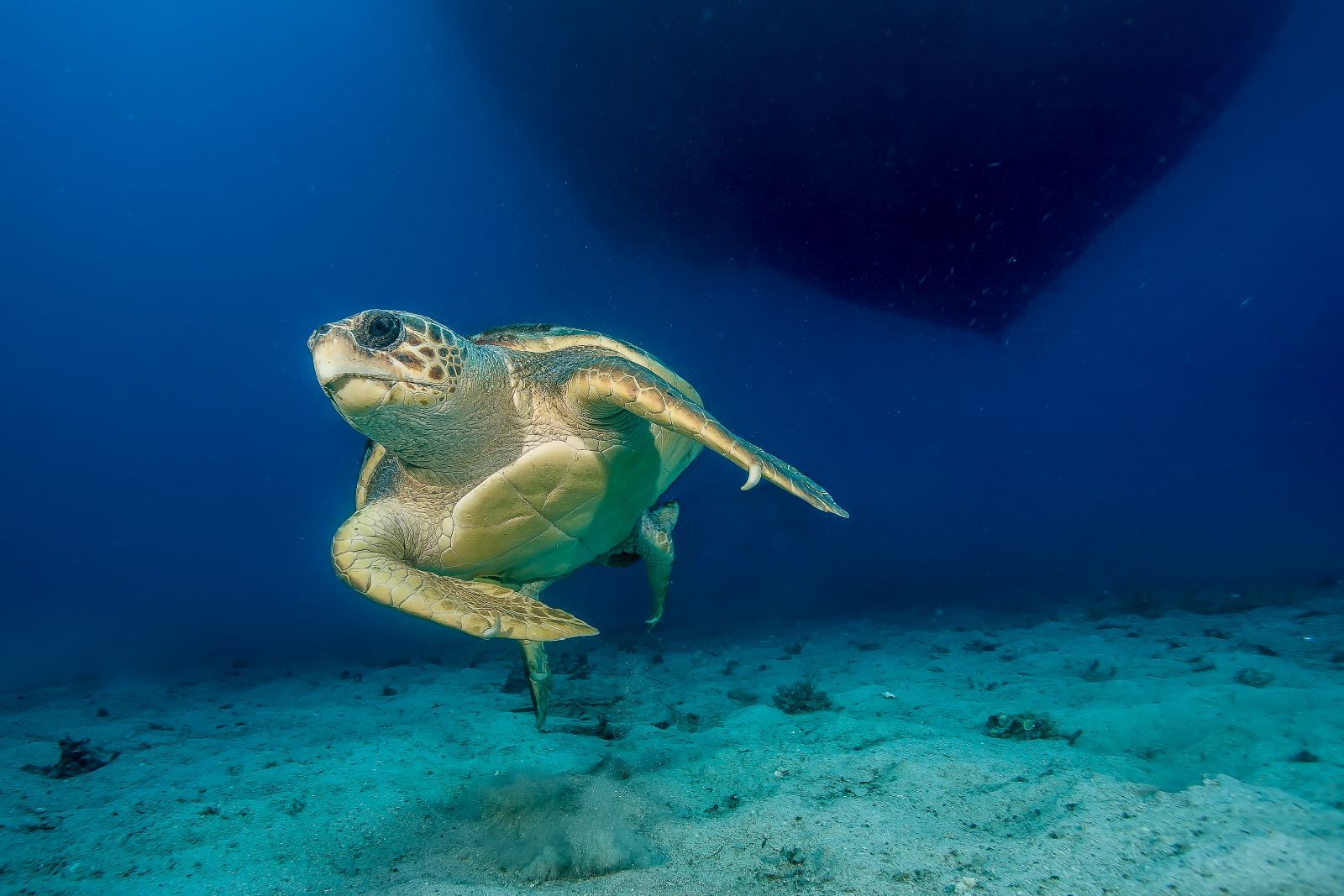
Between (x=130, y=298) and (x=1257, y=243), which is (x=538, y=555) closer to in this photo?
(x=1257, y=243)

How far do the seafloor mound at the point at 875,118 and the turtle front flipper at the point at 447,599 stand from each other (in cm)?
1349

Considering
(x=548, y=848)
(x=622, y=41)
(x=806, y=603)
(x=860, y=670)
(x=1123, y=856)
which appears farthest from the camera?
(x=806, y=603)

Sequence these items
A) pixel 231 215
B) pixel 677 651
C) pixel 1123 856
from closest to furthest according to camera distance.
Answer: pixel 1123 856, pixel 677 651, pixel 231 215

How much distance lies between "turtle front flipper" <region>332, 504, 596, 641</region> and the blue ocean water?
10.1m

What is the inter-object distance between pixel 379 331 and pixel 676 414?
5.39 ft

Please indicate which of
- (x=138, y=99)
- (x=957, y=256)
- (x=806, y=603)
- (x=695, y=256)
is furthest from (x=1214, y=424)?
(x=138, y=99)

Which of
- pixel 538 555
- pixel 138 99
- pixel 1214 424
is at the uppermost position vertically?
pixel 138 99

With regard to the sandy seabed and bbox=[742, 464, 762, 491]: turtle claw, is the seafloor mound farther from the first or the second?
bbox=[742, 464, 762, 491]: turtle claw

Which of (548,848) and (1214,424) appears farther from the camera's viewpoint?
(1214,424)

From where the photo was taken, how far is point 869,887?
1.75 meters

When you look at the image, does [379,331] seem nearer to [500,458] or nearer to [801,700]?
[500,458]

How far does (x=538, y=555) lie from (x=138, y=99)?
37.4 metres

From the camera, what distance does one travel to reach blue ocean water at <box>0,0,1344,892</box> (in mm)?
18891

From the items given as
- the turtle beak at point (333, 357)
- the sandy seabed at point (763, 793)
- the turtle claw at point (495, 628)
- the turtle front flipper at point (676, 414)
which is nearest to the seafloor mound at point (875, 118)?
the sandy seabed at point (763, 793)
